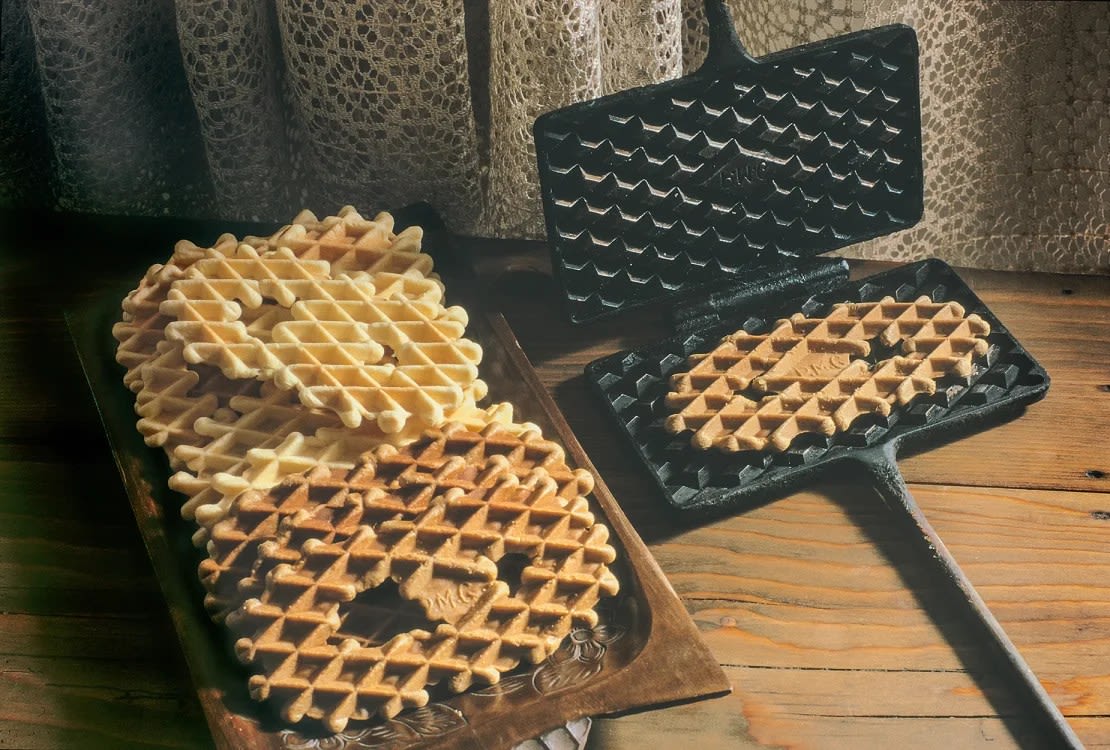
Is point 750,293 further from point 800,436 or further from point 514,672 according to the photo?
point 514,672

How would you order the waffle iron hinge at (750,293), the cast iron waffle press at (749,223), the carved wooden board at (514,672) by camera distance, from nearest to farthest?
the carved wooden board at (514,672)
the cast iron waffle press at (749,223)
the waffle iron hinge at (750,293)

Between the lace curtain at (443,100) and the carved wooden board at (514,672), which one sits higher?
the lace curtain at (443,100)

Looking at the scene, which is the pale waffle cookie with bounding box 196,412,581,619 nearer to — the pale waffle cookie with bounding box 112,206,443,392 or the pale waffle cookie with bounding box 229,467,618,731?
the pale waffle cookie with bounding box 229,467,618,731

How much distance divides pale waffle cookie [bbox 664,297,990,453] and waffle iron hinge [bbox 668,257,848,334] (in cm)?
5

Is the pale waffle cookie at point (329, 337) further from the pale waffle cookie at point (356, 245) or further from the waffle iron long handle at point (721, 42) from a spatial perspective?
the waffle iron long handle at point (721, 42)

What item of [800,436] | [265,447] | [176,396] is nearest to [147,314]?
[176,396]

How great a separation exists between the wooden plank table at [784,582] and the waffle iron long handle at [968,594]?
16 millimetres

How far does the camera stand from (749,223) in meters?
1.17

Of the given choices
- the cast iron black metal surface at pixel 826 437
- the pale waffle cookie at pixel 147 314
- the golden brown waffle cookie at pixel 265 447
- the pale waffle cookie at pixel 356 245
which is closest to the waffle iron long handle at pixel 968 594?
the cast iron black metal surface at pixel 826 437

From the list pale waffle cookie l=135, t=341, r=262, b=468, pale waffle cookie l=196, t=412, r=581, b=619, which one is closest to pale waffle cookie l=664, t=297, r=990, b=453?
pale waffle cookie l=196, t=412, r=581, b=619

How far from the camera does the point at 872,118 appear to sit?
116cm

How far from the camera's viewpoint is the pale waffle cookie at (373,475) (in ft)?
3.01

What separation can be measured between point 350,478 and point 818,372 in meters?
0.44

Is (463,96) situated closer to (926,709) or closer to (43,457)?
(43,457)
